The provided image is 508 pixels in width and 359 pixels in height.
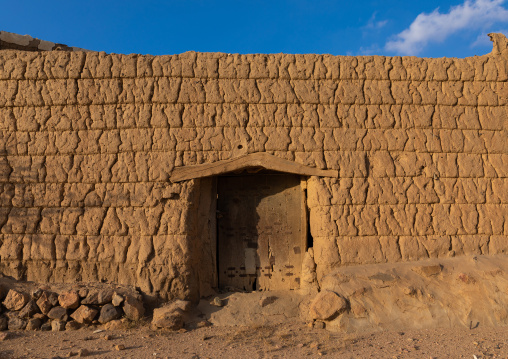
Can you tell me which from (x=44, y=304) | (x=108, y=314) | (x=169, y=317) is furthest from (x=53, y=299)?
(x=169, y=317)

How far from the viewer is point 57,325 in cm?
464

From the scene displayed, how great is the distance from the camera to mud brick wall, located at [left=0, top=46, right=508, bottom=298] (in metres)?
5.18

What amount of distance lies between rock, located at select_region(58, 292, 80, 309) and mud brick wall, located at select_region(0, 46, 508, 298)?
406 millimetres

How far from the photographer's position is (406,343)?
166 inches

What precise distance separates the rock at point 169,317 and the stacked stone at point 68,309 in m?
0.23

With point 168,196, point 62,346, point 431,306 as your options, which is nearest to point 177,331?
point 62,346

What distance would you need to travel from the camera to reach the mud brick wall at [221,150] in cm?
518

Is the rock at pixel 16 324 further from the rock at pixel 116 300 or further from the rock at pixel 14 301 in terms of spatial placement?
the rock at pixel 116 300

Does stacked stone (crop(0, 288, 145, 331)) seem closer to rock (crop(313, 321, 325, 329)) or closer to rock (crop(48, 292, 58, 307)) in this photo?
rock (crop(48, 292, 58, 307))

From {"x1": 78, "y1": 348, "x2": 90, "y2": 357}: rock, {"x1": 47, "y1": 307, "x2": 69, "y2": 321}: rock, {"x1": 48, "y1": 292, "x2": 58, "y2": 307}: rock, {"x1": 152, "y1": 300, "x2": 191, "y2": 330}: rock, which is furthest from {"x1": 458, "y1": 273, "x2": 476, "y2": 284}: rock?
{"x1": 48, "y1": 292, "x2": 58, "y2": 307}: rock

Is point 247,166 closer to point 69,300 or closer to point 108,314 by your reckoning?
Result: point 108,314

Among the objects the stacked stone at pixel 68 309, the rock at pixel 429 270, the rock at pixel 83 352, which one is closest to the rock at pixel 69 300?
the stacked stone at pixel 68 309

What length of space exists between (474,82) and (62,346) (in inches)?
Answer: 245

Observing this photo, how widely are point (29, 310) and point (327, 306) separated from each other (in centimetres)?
347
